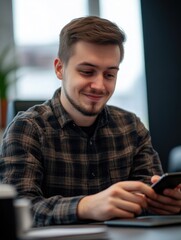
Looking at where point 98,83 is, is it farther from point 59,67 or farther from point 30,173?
point 30,173

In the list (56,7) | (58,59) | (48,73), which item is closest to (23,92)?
(48,73)

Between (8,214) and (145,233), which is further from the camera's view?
(145,233)

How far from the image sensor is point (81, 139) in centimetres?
210

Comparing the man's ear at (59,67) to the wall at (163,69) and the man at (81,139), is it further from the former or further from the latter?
the wall at (163,69)

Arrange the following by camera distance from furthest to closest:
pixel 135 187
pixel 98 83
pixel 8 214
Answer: pixel 98 83 → pixel 135 187 → pixel 8 214

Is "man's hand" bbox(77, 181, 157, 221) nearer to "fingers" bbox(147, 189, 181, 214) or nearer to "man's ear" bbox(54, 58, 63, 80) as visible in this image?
"fingers" bbox(147, 189, 181, 214)

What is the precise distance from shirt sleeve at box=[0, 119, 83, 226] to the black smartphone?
243 millimetres

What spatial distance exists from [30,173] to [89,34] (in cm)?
57

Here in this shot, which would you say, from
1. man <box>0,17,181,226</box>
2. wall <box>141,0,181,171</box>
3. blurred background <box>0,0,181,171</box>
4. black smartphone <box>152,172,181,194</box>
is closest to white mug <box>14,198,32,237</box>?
black smartphone <box>152,172,181,194</box>

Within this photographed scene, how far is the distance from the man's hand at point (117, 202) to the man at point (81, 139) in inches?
6.0

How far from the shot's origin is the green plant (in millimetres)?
4379

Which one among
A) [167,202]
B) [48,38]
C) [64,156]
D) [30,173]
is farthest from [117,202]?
[48,38]

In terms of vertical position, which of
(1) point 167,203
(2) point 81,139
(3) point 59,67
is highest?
(3) point 59,67

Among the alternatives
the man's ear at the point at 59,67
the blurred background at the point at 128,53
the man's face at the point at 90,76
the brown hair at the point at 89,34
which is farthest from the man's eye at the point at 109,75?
the blurred background at the point at 128,53
